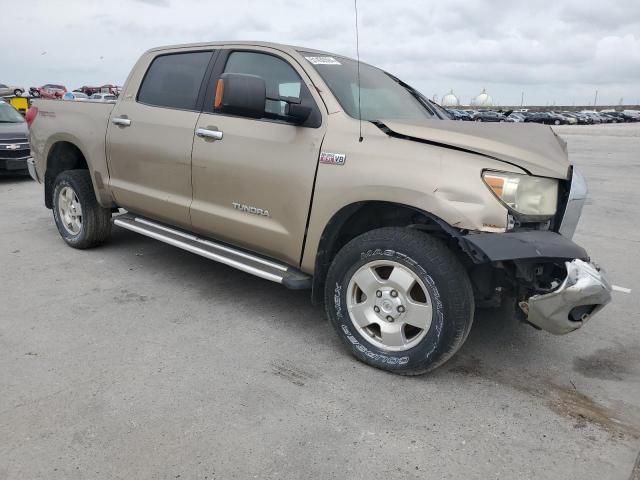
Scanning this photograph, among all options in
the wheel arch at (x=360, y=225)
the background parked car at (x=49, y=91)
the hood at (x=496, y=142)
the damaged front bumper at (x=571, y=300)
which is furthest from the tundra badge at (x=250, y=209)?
the background parked car at (x=49, y=91)

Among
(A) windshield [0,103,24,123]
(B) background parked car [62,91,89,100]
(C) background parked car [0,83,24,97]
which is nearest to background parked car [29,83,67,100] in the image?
(C) background parked car [0,83,24,97]

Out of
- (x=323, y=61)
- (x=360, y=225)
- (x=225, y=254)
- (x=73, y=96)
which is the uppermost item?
(x=73, y=96)

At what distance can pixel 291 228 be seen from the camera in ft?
10.9

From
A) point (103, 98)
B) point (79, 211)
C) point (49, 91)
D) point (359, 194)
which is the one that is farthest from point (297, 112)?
point (49, 91)

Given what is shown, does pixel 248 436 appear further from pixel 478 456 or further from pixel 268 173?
pixel 268 173

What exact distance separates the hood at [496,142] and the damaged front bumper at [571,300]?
53cm

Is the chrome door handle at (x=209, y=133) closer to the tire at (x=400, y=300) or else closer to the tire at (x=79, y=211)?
the tire at (x=400, y=300)

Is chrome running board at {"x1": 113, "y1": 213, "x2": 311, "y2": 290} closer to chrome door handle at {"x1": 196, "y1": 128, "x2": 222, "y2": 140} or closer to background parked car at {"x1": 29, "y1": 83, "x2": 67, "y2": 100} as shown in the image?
chrome door handle at {"x1": 196, "y1": 128, "x2": 222, "y2": 140}

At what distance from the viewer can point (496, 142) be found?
109 inches

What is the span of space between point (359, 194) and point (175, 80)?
83.8 inches

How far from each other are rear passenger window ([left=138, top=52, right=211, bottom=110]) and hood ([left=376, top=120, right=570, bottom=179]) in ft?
5.65

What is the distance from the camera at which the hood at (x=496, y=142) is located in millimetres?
2711

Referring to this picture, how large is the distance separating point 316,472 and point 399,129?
182 cm

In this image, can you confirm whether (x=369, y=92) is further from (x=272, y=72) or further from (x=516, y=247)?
(x=516, y=247)
